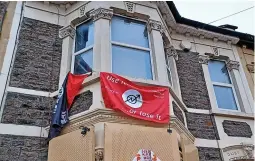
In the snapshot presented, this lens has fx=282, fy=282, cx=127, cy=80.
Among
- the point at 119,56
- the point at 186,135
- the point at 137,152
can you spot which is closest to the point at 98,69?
the point at 119,56

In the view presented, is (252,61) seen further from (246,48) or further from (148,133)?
(148,133)

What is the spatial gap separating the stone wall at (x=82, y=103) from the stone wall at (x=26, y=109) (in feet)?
1.94

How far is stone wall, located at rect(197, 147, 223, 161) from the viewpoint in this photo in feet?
22.1

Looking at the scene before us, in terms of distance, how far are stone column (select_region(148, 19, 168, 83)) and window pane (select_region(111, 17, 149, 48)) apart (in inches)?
7.6

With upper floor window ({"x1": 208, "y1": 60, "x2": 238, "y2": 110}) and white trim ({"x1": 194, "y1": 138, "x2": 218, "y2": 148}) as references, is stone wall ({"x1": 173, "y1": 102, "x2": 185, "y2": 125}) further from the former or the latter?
upper floor window ({"x1": 208, "y1": 60, "x2": 238, "y2": 110})

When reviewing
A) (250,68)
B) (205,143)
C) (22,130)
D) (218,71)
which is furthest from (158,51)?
(250,68)

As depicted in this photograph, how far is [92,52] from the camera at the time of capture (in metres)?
6.62

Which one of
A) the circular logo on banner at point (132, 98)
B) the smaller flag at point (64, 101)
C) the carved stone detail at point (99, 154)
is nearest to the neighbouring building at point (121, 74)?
the carved stone detail at point (99, 154)

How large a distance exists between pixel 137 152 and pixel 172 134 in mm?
891

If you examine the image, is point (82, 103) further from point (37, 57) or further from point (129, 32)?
point (129, 32)

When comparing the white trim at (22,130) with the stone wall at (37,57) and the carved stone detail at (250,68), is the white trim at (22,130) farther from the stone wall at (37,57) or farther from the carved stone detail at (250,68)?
the carved stone detail at (250,68)

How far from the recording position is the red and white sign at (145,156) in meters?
4.77

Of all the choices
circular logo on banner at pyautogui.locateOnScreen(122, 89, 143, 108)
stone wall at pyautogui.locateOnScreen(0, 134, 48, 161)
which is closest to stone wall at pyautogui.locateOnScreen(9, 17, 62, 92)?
stone wall at pyautogui.locateOnScreen(0, 134, 48, 161)

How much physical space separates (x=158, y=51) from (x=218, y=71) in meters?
3.03
